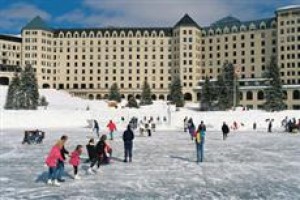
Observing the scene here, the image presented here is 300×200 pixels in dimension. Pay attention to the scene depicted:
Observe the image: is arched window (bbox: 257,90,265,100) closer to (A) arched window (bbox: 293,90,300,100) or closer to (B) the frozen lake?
(A) arched window (bbox: 293,90,300,100)

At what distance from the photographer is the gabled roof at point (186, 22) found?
137250mm

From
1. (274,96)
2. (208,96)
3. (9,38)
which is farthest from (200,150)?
(9,38)

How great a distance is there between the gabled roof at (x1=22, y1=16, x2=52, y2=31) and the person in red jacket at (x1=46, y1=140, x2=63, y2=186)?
13275 centimetres

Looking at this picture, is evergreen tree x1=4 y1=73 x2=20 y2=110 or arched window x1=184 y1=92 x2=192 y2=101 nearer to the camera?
evergreen tree x1=4 y1=73 x2=20 y2=110

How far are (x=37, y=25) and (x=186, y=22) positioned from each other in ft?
164

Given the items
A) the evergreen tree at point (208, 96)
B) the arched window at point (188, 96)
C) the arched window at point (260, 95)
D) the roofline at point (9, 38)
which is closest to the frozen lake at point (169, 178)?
the evergreen tree at point (208, 96)

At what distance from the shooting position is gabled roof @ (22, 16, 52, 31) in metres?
141

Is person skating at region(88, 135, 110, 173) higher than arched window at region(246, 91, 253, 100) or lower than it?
lower

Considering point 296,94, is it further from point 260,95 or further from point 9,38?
point 9,38

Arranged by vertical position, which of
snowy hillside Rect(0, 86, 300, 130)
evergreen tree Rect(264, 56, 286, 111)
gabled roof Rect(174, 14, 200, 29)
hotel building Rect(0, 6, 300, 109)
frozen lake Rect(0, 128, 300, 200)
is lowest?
frozen lake Rect(0, 128, 300, 200)

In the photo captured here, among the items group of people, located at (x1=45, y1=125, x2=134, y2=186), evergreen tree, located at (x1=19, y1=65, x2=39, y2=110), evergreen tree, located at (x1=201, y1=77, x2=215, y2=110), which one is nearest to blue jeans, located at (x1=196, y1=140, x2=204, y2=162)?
group of people, located at (x1=45, y1=125, x2=134, y2=186)

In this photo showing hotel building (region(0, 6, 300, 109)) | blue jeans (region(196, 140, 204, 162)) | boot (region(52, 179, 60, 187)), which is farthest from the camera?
hotel building (region(0, 6, 300, 109))

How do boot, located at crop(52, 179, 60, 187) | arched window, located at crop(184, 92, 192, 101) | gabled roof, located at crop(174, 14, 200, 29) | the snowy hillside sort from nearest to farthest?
boot, located at crop(52, 179, 60, 187) → the snowy hillside → arched window, located at crop(184, 92, 192, 101) → gabled roof, located at crop(174, 14, 200, 29)

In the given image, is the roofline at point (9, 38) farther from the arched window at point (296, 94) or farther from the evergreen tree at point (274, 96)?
the evergreen tree at point (274, 96)
